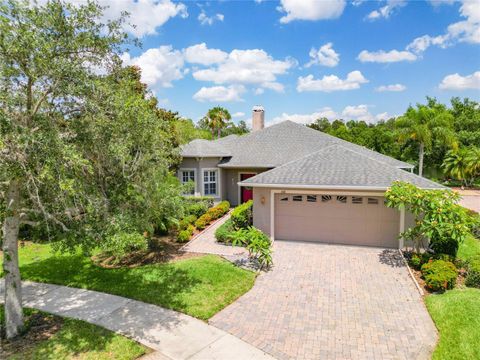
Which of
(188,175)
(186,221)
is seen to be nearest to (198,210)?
(186,221)

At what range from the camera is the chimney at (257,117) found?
27.0 metres

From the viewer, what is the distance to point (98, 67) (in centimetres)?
688

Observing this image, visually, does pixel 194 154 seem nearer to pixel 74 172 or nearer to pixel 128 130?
pixel 128 130

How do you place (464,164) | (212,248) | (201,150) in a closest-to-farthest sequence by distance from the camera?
(212,248), (201,150), (464,164)

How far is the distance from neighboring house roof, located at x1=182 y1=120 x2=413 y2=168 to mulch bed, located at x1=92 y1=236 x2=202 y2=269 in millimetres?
7744

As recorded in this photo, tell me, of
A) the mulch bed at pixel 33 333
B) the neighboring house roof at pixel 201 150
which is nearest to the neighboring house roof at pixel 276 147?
the neighboring house roof at pixel 201 150

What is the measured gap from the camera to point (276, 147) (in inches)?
865

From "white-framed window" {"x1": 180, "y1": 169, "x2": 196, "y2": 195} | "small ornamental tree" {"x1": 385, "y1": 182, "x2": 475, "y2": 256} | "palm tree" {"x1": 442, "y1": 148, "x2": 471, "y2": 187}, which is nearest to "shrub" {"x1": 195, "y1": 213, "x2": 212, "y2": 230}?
"white-framed window" {"x1": 180, "y1": 169, "x2": 196, "y2": 195}

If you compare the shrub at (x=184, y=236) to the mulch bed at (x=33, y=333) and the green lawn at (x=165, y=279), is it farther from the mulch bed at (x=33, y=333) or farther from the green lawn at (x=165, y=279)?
the mulch bed at (x=33, y=333)

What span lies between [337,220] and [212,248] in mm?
5649

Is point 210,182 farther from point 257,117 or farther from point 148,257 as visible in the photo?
point 257,117

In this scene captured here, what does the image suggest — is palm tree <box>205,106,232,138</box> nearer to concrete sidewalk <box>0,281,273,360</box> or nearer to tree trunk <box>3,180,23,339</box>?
concrete sidewalk <box>0,281,273,360</box>

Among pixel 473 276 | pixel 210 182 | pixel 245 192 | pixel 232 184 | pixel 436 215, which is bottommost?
pixel 473 276

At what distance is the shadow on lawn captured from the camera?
353 inches
